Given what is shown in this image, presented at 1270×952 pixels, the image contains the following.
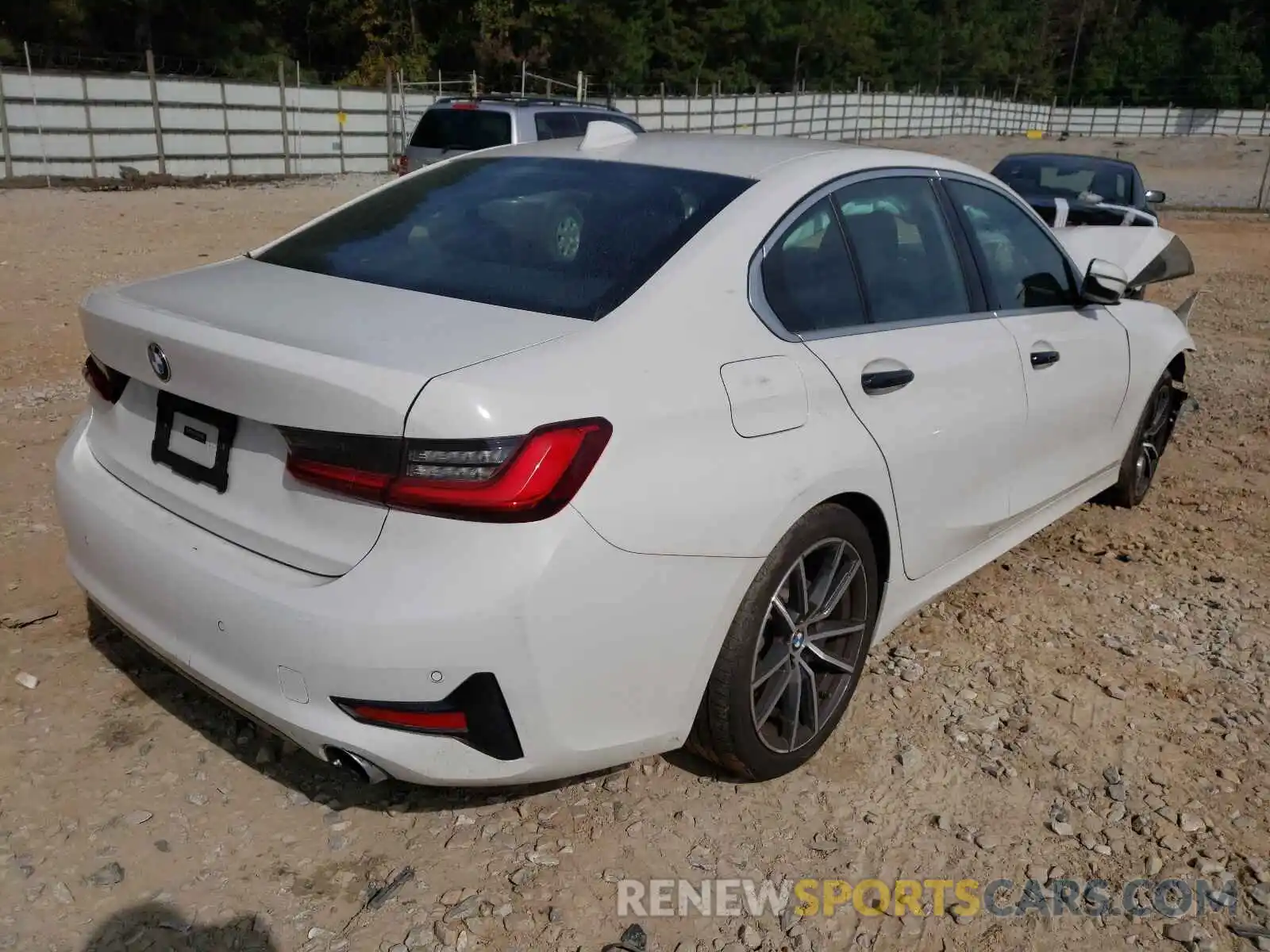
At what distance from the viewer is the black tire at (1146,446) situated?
4645 mm

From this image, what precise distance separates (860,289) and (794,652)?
102 centimetres

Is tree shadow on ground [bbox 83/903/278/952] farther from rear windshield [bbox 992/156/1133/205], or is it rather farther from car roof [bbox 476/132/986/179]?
rear windshield [bbox 992/156/1133/205]

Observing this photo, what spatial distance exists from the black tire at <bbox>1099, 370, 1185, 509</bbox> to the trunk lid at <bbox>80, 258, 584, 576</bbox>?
331cm

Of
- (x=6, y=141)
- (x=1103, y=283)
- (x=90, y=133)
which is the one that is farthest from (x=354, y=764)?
(x=90, y=133)

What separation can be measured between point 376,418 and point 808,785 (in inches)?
61.3

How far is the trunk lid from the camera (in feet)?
6.74

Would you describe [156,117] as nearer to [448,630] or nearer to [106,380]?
[106,380]

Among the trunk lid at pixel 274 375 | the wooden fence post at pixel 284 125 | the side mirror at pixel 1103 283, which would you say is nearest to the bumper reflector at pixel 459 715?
the trunk lid at pixel 274 375

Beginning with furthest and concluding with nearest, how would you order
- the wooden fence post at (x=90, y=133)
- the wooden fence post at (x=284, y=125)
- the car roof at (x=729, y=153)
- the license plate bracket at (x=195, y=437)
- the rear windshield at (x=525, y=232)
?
the wooden fence post at (x=284, y=125) < the wooden fence post at (x=90, y=133) < the car roof at (x=729, y=153) < the rear windshield at (x=525, y=232) < the license plate bracket at (x=195, y=437)

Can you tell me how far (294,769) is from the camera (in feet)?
8.97

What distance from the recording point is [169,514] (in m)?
2.39

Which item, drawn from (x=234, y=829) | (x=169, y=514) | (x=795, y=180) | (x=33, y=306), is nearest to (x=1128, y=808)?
(x=795, y=180)

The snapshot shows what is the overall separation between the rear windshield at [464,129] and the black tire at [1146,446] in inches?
342

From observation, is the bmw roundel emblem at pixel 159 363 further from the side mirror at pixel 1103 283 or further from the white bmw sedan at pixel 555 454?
the side mirror at pixel 1103 283
